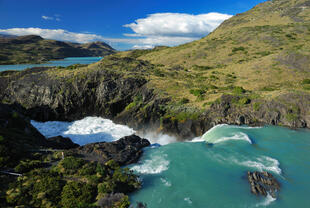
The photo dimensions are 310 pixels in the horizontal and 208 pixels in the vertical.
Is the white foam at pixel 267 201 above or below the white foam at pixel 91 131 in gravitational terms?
above

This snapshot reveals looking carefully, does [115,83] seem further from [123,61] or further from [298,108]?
[298,108]

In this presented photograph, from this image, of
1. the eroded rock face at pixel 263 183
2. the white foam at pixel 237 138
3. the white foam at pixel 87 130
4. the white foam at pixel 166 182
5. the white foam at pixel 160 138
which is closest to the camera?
the eroded rock face at pixel 263 183

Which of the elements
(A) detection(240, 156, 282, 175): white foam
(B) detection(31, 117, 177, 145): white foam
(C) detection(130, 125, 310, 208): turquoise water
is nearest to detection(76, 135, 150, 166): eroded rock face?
(C) detection(130, 125, 310, 208): turquoise water

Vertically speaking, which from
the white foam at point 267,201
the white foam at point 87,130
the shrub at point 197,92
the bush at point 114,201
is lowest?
the white foam at point 87,130

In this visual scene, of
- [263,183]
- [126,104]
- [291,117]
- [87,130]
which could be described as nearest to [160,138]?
[126,104]

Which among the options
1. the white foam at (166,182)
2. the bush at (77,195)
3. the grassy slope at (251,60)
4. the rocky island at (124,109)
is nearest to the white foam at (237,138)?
the rocky island at (124,109)

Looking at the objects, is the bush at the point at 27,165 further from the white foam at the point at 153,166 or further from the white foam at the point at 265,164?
the white foam at the point at 265,164
